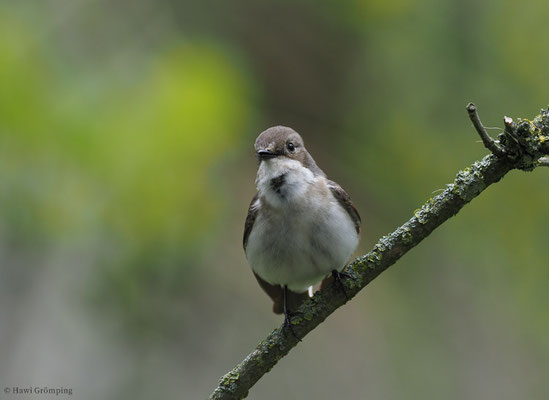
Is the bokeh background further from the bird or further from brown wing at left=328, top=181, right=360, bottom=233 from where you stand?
brown wing at left=328, top=181, right=360, bottom=233

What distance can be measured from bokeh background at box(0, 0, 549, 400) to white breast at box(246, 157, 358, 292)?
3.08 feet

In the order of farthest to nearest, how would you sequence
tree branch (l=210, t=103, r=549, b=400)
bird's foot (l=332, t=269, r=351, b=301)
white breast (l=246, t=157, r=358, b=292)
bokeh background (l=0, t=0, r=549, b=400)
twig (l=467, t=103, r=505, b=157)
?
bokeh background (l=0, t=0, r=549, b=400), white breast (l=246, t=157, r=358, b=292), bird's foot (l=332, t=269, r=351, b=301), tree branch (l=210, t=103, r=549, b=400), twig (l=467, t=103, r=505, b=157)

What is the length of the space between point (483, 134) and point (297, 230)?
168 cm

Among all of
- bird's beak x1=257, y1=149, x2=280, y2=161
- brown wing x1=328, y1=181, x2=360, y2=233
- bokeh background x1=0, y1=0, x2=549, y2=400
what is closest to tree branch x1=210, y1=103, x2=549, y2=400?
brown wing x1=328, y1=181, x2=360, y2=233

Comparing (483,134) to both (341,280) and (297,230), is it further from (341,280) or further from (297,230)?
(297,230)

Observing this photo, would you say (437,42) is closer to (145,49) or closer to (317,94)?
(317,94)

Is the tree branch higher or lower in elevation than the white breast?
lower

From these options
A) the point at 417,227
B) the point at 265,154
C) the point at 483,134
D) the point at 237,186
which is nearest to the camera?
the point at 483,134

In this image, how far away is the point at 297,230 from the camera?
4656mm

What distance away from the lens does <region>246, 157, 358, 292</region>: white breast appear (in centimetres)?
465

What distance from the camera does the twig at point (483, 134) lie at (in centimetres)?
326

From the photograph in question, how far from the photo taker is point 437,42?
6371 millimetres

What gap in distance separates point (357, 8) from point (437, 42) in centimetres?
92

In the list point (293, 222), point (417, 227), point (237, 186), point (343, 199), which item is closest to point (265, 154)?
point (293, 222)
